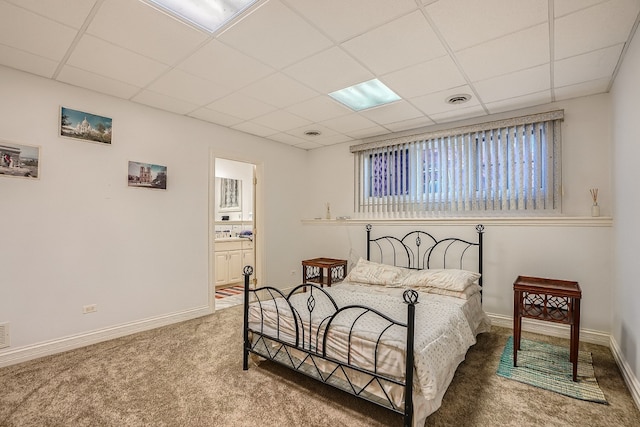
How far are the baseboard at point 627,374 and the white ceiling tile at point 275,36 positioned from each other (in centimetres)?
333

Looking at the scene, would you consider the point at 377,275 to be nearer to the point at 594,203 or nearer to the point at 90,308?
the point at 594,203

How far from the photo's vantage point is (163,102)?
138 inches

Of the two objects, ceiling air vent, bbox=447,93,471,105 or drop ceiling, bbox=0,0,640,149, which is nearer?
drop ceiling, bbox=0,0,640,149

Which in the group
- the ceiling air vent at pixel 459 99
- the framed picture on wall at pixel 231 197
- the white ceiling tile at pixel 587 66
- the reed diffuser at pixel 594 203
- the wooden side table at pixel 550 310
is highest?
the white ceiling tile at pixel 587 66

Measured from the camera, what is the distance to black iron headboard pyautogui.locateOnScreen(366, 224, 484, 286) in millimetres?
3941

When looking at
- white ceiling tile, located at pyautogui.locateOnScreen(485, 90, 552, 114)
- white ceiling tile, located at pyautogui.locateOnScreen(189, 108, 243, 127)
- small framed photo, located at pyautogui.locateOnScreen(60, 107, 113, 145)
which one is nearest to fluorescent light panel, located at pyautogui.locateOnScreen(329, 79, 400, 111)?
white ceiling tile, located at pyautogui.locateOnScreen(485, 90, 552, 114)

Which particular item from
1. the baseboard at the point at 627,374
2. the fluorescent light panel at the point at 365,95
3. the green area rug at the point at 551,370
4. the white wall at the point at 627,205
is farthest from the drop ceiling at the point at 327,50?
the green area rug at the point at 551,370

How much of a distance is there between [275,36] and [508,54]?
1877 millimetres

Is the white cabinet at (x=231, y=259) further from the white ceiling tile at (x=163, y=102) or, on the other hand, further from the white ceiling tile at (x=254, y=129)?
the white ceiling tile at (x=163, y=102)

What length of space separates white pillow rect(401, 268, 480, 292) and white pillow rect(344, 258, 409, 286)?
0.37 ft

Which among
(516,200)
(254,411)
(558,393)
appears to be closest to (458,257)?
(516,200)

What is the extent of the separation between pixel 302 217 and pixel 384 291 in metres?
2.63

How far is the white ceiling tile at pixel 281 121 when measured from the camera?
3918 millimetres

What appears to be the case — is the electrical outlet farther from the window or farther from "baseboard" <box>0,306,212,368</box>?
the window
